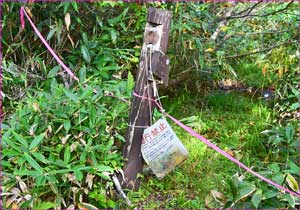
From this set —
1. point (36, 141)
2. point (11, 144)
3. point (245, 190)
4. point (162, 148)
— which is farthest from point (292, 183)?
point (11, 144)

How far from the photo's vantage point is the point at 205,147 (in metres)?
2.71

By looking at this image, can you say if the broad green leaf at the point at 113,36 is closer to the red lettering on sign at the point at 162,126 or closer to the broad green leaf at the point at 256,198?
the red lettering on sign at the point at 162,126

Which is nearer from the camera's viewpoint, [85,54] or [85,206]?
[85,206]

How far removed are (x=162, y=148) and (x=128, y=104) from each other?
36cm

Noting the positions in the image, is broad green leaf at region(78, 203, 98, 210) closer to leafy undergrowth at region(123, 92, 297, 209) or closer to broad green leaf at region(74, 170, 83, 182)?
broad green leaf at region(74, 170, 83, 182)

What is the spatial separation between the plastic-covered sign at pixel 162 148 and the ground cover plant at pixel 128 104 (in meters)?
0.17

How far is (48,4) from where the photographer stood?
288 cm

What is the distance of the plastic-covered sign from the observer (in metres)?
2.02

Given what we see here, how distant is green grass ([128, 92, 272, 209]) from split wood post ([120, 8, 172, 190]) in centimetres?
15

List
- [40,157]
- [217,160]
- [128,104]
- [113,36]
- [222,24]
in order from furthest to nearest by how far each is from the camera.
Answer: [222,24], [113,36], [217,160], [128,104], [40,157]

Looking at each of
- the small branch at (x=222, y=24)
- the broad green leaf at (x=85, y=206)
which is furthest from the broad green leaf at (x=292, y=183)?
the small branch at (x=222, y=24)

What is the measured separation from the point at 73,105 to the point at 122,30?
1.16 m

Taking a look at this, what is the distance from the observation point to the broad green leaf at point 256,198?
5.75 feet

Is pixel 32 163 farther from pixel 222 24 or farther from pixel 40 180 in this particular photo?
pixel 222 24
